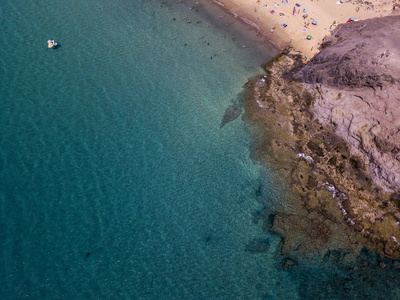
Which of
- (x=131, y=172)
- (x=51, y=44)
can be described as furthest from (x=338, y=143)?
(x=51, y=44)

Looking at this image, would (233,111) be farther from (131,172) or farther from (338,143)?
(131,172)

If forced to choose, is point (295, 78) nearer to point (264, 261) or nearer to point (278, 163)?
point (278, 163)

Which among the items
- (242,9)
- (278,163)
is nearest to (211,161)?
(278,163)

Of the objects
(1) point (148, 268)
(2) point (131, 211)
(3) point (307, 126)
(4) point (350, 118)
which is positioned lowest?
(1) point (148, 268)

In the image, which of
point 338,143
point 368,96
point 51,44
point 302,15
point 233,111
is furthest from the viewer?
point 302,15

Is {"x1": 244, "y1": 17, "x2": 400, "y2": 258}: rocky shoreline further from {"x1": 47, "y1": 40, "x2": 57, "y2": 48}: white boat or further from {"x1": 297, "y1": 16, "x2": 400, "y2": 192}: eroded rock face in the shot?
{"x1": 47, "y1": 40, "x2": 57, "y2": 48}: white boat

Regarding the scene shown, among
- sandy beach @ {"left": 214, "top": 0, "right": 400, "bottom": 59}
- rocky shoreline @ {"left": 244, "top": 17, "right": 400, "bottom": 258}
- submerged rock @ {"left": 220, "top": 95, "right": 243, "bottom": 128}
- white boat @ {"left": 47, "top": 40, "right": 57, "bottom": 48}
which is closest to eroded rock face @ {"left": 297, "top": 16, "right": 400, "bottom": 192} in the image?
rocky shoreline @ {"left": 244, "top": 17, "right": 400, "bottom": 258}

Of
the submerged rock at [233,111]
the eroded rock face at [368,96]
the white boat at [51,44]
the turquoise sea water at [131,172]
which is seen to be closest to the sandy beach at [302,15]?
the turquoise sea water at [131,172]
